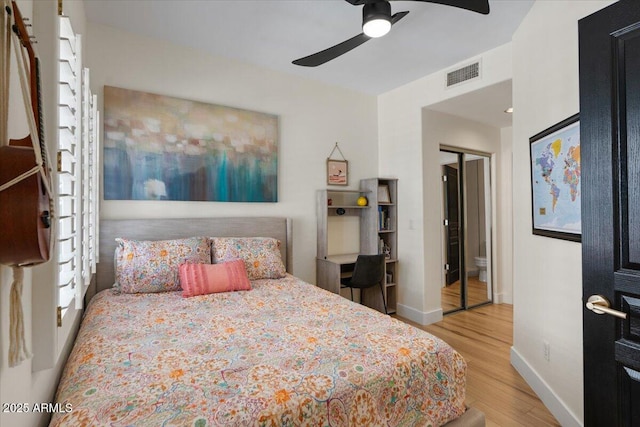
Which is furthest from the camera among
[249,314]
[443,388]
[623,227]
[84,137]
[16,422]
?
[249,314]

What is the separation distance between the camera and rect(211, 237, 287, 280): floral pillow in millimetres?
2809

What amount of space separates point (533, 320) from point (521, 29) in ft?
7.44

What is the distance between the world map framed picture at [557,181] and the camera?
1.86 m

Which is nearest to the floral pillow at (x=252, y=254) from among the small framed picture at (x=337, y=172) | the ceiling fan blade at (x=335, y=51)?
the small framed picture at (x=337, y=172)

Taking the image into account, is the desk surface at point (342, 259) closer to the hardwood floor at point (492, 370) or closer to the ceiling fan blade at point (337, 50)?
the hardwood floor at point (492, 370)

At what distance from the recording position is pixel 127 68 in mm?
2797

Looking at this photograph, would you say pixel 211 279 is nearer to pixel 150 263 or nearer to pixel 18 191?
pixel 150 263

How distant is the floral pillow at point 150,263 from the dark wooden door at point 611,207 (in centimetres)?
245

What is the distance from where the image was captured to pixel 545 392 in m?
2.19

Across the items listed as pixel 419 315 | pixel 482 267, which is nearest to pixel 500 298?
pixel 482 267

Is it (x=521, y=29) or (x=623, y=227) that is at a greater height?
(x=521, y=29)

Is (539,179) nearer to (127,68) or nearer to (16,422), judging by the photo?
(16,422)

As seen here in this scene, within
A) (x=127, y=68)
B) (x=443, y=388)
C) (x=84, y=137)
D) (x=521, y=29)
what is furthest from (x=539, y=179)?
(x=127, y=68)

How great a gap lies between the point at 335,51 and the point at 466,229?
3.08 metres
